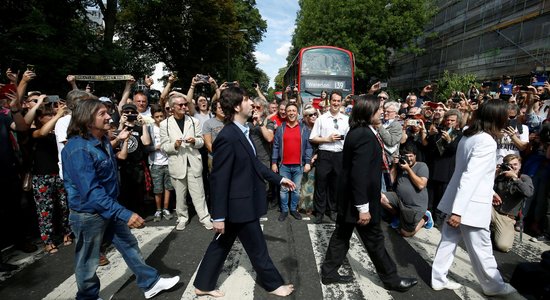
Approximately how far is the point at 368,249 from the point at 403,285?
535mm

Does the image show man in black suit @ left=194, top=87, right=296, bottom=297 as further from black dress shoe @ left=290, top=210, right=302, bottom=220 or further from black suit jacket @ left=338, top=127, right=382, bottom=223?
black dress shoe @ left=290, top=210, right=302, bottom=220

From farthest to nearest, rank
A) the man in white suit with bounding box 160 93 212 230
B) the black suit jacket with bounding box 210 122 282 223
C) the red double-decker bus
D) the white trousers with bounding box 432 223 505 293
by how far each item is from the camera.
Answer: the red double-decker bus, the man in white suit with bounding box 160 93 212 230, the white trousers with bounding box 432 223 505 293, the black suit jacket with bounding box 210 122 282 223

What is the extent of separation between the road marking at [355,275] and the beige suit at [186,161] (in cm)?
191

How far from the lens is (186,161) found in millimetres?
5074

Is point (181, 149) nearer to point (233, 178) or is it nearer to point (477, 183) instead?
point (233, 178)

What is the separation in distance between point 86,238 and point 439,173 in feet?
17.0

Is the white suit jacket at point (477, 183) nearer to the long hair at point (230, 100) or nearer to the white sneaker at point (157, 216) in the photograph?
the long hair at point (230, 100)

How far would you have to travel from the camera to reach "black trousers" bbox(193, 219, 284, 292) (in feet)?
9.83

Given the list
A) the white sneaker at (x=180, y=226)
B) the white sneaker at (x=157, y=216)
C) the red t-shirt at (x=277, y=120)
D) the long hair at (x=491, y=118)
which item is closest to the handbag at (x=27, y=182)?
the white sneaker at (x=157, y=216)

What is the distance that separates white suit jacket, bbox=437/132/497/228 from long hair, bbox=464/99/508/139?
3.3 inches

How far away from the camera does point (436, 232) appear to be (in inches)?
198

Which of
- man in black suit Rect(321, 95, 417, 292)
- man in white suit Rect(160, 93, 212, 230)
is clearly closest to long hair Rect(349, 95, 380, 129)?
man in black suit Rect(321, 95, 417, 292)

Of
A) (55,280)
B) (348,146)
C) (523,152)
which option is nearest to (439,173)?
(523,152)

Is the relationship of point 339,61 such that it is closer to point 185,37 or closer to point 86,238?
point 86,238
